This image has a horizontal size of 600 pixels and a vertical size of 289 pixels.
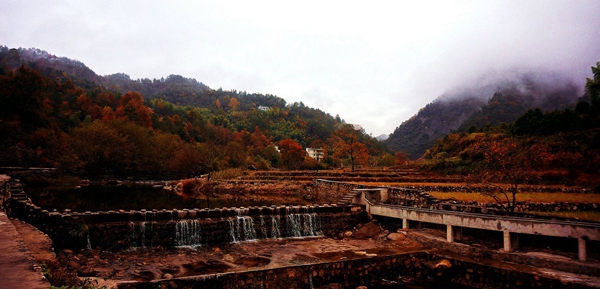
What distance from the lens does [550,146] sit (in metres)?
31.0

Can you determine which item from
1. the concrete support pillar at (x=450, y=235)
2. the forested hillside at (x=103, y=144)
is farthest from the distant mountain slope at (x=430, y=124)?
the concrete support pillar at (x=450, y=235)

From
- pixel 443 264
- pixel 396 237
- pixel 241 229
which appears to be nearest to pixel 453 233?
pixel 443 264

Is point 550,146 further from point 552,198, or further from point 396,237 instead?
Result: point 396,237

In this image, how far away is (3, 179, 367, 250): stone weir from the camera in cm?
1441

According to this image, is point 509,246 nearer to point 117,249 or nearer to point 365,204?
point 365,204

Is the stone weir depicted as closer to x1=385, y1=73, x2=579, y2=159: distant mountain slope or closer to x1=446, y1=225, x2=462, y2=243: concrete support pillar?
x1=446, y1=225, x2=462, y2=243: concrete support pillar

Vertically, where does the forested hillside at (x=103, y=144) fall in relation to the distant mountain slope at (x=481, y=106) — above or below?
below

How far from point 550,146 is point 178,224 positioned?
3180 cm

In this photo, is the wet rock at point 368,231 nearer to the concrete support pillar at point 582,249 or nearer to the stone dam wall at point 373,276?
the stone dam wall at point 373,276

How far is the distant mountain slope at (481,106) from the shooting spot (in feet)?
306

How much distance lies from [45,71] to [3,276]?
→ 496 feet

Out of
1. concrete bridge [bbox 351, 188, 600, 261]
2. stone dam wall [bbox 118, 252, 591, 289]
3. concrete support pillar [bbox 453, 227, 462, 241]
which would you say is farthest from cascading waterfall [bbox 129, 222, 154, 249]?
concrete support pillar [bbox 453, 227, 462, 241]

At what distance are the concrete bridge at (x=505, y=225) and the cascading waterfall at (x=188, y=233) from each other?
31.3ft

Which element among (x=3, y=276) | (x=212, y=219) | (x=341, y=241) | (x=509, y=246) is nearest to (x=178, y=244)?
(x=212, y=219)
